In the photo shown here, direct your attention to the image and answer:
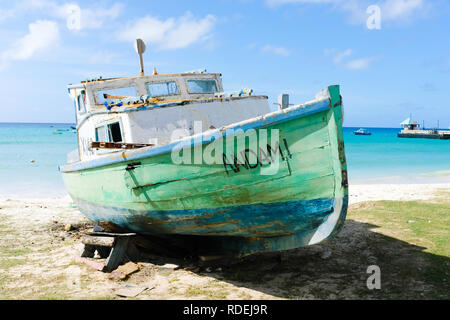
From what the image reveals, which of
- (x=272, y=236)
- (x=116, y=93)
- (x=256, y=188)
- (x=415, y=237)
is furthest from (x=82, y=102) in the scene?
(x=415, y=237)

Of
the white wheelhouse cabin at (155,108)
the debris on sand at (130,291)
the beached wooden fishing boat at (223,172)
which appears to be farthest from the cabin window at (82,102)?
the debris on sand at (130,291)

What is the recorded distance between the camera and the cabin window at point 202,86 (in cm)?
728

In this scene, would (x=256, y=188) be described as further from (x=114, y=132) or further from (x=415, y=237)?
(x=415, y=237)

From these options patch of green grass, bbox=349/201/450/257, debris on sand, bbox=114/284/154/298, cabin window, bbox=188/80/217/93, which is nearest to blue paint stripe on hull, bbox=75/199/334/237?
debris on sand, bbox=114/284/154/298

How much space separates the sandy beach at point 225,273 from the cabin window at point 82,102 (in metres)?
2.59

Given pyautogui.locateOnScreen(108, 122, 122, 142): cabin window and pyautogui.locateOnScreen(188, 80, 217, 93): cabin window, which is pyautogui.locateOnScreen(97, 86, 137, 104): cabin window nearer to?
pyautogui.locateOnScreen(108, 122, 122, 142): cabin window

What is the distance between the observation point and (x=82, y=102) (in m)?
7.26

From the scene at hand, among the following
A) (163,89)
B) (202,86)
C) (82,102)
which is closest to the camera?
(163,89)

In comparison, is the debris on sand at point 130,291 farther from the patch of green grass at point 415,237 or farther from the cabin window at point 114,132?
the patch of green grass at point 415,237

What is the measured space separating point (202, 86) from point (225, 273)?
3788 mm

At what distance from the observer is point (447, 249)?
5785 millimetres
